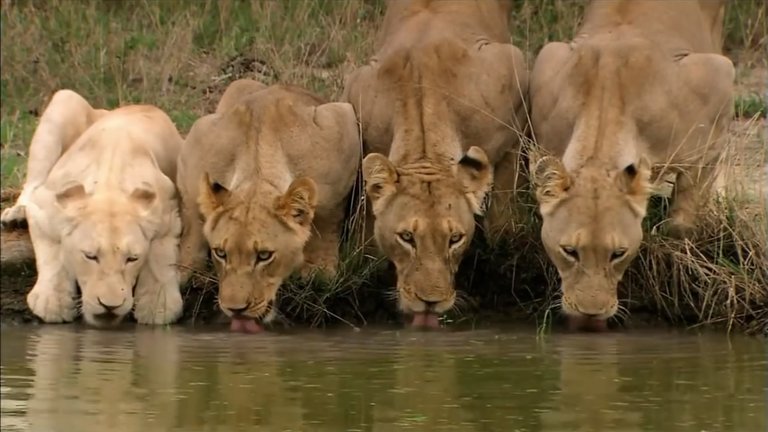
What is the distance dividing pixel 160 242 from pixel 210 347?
3.77ft

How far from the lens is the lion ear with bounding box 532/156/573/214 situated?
9.46 m

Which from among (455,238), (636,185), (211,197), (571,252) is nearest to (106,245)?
(211,197)

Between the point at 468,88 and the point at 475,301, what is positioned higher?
the point at 468,88

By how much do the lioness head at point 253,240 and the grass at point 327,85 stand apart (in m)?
0.32

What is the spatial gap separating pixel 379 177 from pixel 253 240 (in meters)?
0.71

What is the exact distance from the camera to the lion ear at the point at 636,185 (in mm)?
9461

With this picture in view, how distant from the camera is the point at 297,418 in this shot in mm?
7215

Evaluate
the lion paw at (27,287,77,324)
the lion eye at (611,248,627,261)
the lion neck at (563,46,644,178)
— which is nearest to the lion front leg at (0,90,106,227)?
the lion paw at (27,287,77,324)

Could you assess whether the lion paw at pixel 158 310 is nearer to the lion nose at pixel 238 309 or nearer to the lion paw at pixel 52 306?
the lion paw at pixel 52 306

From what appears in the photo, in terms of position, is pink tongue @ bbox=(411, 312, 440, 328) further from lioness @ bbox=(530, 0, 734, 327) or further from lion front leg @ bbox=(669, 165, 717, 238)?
lion front leg @ bbox=(669, 165, 717, 238)

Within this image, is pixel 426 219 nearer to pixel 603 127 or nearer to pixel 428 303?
pixel 428 303

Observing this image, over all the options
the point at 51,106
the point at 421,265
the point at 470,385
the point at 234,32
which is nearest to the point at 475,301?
the point at 421,265

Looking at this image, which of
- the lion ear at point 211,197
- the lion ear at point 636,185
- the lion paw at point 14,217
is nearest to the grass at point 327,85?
the lion ear at point 636,185

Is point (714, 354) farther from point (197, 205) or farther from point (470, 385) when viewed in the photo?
point (197, 205)
